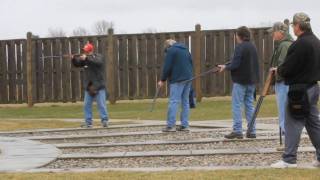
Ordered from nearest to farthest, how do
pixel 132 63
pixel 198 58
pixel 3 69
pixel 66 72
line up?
pixel 198 58 < pixel 132 63 < pixel 66 72 < pixel 3 69

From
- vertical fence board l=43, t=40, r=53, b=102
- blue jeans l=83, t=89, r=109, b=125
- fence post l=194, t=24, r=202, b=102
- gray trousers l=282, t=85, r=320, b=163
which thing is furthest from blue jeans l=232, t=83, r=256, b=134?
vertical fence board l=43, t=40, r=53, b=102

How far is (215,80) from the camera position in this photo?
22359 mm

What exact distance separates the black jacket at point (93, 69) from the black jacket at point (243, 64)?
3796 millimetres

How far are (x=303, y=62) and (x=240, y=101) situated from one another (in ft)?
11.4

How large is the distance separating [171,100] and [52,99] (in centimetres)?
1111

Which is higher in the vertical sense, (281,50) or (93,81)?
(281,50)

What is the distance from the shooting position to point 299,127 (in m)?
8.25

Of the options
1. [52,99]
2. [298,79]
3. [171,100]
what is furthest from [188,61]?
[52,99]

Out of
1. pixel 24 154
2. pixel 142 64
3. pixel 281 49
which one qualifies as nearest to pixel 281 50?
pixel 281 49

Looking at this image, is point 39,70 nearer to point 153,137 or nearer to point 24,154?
point 153,137

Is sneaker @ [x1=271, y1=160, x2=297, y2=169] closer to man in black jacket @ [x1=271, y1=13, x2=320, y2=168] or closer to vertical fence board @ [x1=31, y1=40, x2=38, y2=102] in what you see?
man in black jacket @ [x1=271, y1=13, x2=320, y2=168]

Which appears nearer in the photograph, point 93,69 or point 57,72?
point 93,69

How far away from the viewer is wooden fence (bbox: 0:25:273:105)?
72.6 feet

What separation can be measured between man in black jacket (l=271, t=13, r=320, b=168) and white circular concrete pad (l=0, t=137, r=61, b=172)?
316cm
